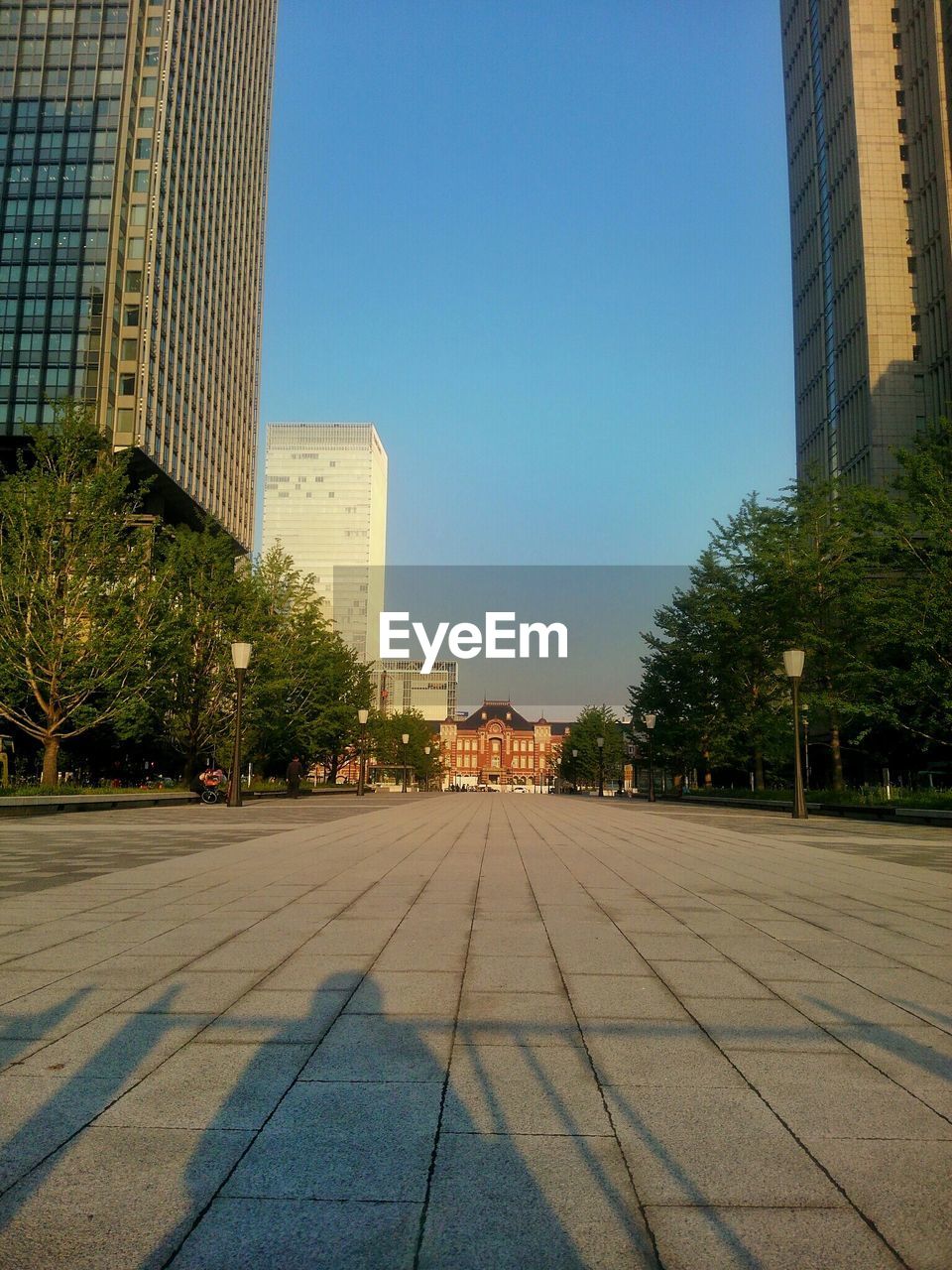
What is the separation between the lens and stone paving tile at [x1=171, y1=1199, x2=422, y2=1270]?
2.35 m

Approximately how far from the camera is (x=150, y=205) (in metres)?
68.2

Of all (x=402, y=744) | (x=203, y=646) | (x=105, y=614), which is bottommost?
(x=402, y=744)

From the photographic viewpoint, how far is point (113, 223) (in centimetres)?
6594

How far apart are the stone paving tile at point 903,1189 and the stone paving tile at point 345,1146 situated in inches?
48.5

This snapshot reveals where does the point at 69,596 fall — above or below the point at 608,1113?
above

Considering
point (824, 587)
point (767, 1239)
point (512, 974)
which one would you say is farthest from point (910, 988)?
point (824, 587)

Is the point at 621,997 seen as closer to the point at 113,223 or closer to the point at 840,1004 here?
the point at 840,1004

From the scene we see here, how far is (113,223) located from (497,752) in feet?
440

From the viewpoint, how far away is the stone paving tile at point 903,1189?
2482mm

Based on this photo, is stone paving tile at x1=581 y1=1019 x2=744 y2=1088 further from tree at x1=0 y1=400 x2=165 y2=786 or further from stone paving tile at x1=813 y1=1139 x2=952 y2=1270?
tree at x1=0 y1=400 x2=165 y2=786

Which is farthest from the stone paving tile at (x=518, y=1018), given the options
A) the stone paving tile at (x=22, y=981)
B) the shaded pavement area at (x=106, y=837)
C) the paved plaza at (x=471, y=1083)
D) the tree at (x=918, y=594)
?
the tree at (x=918, y=594)

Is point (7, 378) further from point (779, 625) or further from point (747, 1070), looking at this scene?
point (747, 1070)

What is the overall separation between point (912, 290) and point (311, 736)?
51.6m

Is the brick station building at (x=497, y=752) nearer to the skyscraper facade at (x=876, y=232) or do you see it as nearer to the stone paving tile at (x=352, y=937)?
the skyscraper facade at (x=876, y=232)
